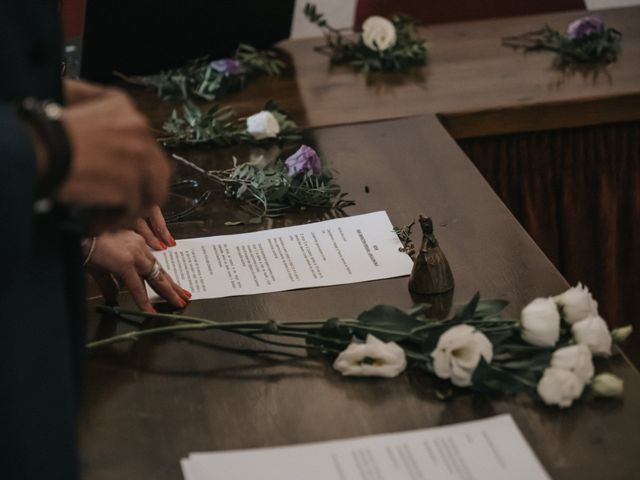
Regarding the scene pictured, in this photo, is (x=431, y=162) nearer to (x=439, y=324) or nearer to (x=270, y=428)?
(x=439, y=324)

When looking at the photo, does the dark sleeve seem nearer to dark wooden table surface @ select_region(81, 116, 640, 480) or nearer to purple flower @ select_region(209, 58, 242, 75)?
dark wooden table surface @ select_region(81, 116, 640, 480)

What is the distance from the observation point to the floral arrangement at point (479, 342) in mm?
1055

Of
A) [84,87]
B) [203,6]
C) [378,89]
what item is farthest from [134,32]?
[84,87]

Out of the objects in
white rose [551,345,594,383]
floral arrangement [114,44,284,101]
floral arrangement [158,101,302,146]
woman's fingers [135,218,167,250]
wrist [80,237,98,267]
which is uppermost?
white rose [551,345,594,383]

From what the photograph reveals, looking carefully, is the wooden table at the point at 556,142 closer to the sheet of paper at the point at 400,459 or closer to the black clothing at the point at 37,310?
the sheet of paper at the point at 400,459

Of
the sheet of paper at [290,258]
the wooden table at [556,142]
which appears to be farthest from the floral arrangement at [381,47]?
the sheet of paper at [290,258]

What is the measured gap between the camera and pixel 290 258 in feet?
4.81

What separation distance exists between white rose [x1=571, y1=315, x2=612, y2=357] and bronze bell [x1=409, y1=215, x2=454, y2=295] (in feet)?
0.74

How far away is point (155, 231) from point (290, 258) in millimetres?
210

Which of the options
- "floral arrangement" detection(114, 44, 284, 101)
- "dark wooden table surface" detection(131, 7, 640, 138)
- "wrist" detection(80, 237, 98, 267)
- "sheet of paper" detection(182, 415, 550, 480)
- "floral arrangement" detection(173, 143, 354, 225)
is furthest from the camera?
"floral arrangement" detection(114, 44, 284, 101)

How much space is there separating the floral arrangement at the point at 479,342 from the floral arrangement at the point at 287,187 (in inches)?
16.7

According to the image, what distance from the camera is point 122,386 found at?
1.17m

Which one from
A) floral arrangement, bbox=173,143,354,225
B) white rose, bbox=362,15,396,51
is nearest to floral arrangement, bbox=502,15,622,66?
white rose, bbox=362,15,396,51

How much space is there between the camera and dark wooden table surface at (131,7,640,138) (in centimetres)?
209
